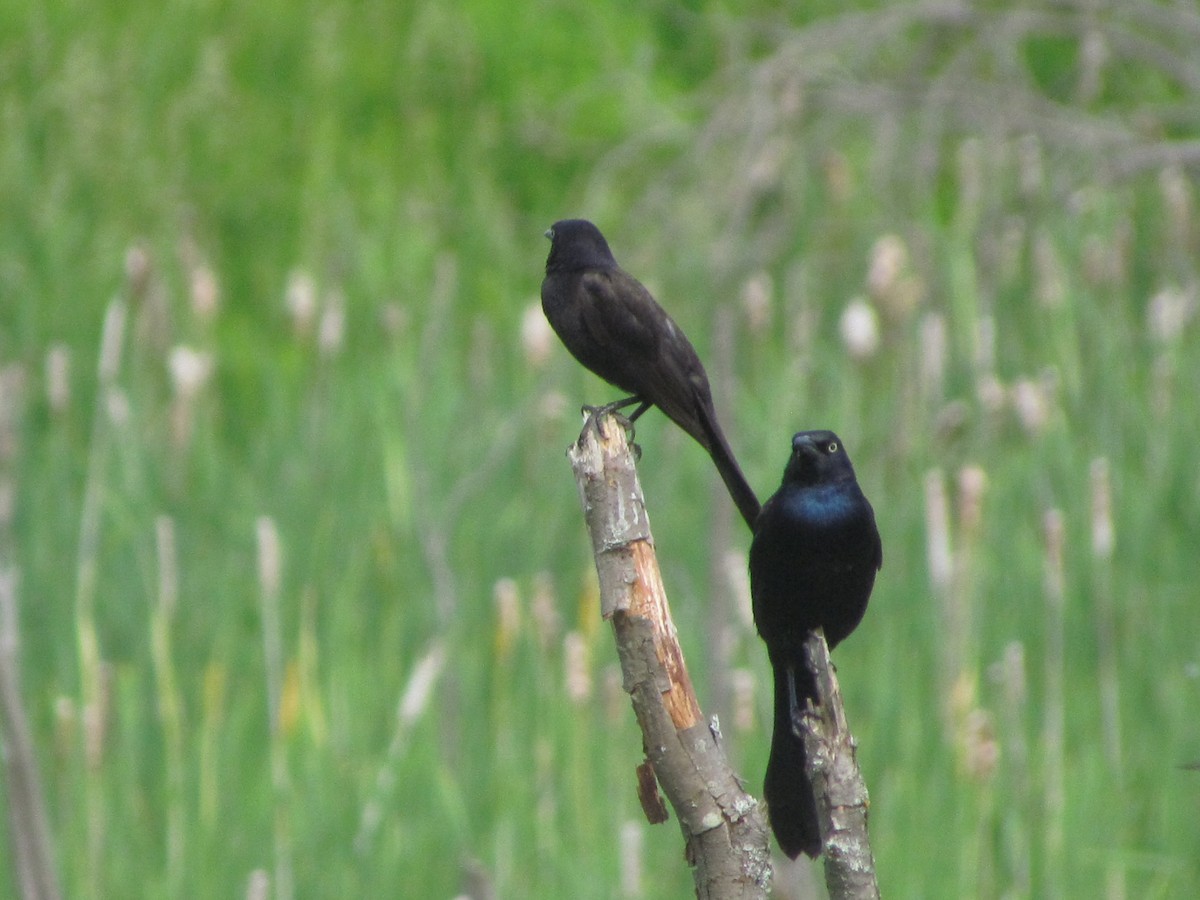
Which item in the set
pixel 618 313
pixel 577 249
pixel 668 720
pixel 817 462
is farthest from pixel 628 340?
pixel 668 720

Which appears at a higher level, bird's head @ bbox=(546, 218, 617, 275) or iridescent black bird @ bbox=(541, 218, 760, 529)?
bird's head @ bbox=(546, 218, 617, 275)

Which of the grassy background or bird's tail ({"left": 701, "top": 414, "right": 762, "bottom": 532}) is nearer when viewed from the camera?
bird's tail ({"left": 701, "top": 414, "right": 762, "bottom": 532})

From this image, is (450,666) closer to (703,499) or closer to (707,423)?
(703,499)

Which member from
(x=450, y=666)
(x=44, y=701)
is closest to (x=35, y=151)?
(x=44, y=701)

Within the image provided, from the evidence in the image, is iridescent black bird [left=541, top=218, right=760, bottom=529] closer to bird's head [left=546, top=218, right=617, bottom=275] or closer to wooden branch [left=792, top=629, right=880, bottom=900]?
bird's head [left=546, top=218, right=617, bottom=275]

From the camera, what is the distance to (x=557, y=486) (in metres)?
4.64

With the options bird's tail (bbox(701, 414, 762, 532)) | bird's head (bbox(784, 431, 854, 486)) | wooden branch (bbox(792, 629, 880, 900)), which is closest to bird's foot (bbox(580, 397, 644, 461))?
bird's tail (bbox(701, 414, 762, 532))

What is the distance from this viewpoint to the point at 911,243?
5.38 meters

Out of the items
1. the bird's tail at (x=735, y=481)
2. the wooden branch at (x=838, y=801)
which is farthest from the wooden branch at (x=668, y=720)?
the bird's tail at (x=735, y=481)

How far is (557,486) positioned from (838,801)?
3168 millimetres

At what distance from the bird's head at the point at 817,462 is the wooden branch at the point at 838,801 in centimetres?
51

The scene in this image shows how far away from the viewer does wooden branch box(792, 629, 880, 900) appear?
4.74 ft

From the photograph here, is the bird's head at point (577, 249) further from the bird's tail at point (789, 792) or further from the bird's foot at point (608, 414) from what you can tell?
the bird's tail at point (789, 792)

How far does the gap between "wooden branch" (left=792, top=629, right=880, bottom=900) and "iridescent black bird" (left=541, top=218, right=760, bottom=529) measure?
1.09 metres
